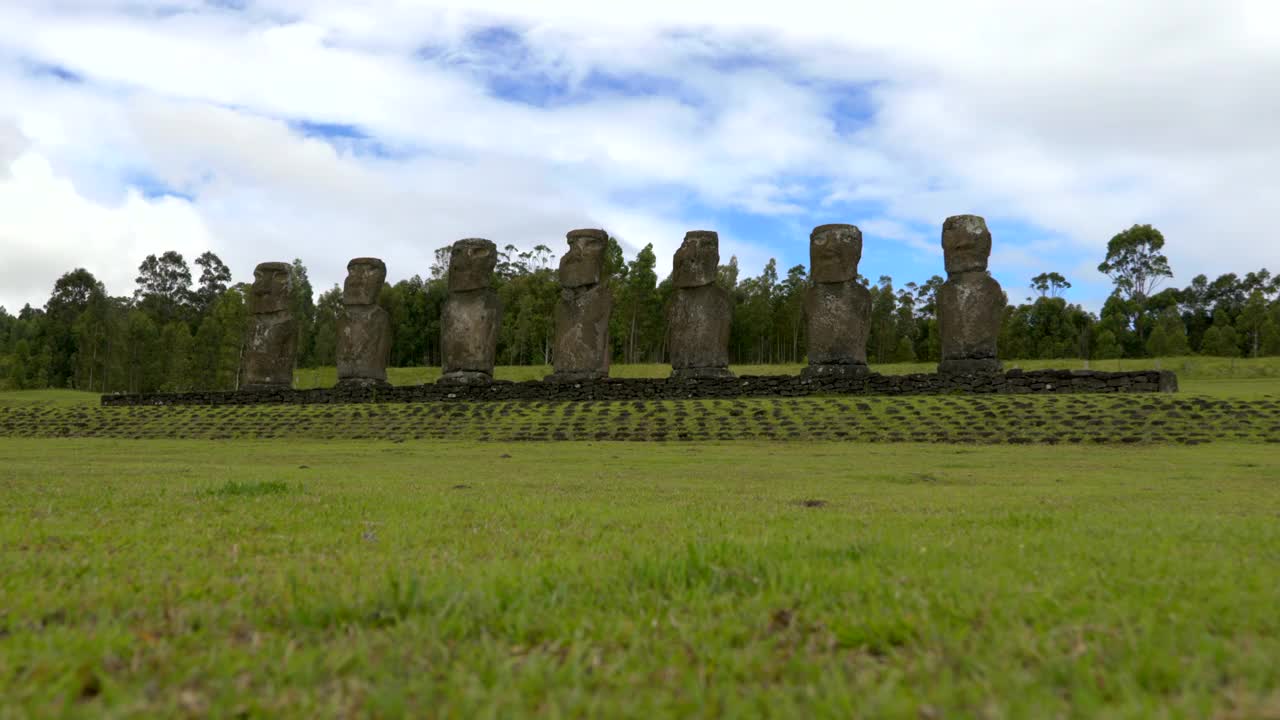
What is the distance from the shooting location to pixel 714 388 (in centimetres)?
2664

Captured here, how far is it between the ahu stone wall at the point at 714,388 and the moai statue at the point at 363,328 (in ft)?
3.24

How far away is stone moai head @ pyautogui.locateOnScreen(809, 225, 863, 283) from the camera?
1040 inches

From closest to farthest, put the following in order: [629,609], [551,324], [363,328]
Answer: [629,609] < [363,328] < [551,324]

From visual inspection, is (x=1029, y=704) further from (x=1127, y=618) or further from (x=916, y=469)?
(x=916, y=469)

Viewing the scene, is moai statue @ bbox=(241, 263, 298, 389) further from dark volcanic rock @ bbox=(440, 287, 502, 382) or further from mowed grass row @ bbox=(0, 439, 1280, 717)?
mowed grass row @ bbox=(0, 439, 1280, 717)

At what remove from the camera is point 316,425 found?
81.6 feet

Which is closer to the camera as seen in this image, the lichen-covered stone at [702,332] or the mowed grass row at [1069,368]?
the lichen-covered stone at [702,332]

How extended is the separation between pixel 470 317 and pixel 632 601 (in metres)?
26.9

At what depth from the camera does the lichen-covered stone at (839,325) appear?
26.3 m

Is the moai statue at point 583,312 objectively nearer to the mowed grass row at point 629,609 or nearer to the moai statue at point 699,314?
the moai statue at point 699,314

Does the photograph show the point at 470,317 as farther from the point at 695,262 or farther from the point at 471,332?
the point at 695,262

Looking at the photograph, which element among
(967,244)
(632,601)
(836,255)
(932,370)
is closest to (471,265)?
(836,255)

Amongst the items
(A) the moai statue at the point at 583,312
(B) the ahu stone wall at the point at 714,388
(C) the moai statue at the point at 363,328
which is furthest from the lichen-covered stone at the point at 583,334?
(C) the moai statue at the point at 363,328

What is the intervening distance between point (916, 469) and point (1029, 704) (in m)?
10.6
